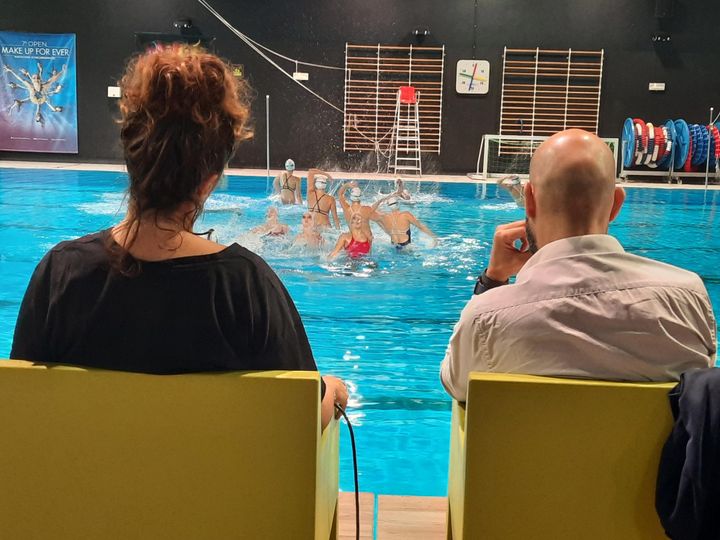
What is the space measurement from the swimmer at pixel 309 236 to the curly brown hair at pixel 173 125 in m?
5.09

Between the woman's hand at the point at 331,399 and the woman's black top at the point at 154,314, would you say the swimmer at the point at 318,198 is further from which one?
the woman's black top at the point at 154,314

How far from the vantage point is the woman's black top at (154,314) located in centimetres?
135

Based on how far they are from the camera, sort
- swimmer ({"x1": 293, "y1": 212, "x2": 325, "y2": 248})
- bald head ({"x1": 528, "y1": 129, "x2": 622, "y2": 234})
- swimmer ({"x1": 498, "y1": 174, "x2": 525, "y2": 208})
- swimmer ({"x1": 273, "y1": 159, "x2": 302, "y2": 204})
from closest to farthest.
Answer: bald head ({"x1": 528, "y1": 129, "x2": 622, "y2": 234}) → swimmer ({"x1": 293, "y1": 212, "x2": 325, "y2": 248}) → swimmer ({"x1": 273, "y1": 159, "x2": 302, "y2": 204}) → swimmer ({"x1": 498, "y1": 174, "x2": 525, "y2": 208})

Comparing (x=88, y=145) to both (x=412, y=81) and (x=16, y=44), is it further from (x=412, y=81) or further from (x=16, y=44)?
(x=412, y=81)

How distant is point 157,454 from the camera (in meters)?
1.30

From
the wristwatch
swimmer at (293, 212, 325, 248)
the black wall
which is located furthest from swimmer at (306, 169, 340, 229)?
the black wall

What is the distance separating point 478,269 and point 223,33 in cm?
992

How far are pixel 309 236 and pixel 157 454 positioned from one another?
17.3ft

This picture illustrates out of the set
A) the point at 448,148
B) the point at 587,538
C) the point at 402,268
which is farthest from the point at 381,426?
the point at 448,148

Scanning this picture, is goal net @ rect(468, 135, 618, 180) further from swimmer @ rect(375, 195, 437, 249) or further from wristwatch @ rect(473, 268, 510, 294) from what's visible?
wristwatch @ rect(473, 268, 510, 294)

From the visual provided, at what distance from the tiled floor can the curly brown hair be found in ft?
3.54

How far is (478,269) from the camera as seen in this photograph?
6246mm

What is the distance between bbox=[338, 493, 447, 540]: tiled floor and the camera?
2.02 metres

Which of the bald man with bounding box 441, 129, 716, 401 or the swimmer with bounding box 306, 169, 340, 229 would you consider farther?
the swimmer with bounding box 306, 169, 340, 229
